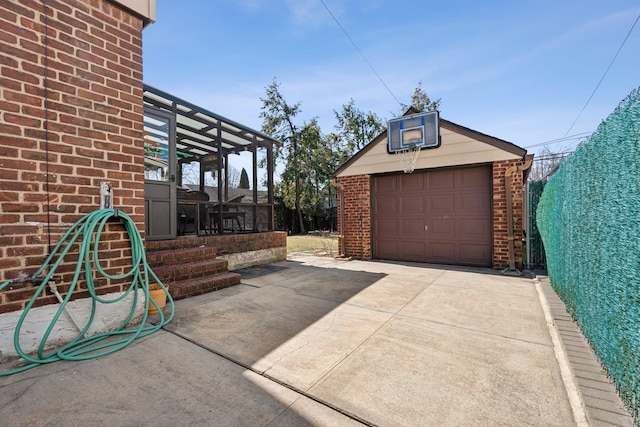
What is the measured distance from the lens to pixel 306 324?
2.83 metres

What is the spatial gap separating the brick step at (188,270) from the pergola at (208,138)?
177 centimetres

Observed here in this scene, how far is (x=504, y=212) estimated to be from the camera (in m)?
5.70

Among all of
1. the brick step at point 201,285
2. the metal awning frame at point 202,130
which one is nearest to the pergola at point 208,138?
the metal awning frame at point 202,130

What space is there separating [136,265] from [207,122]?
4366 mm

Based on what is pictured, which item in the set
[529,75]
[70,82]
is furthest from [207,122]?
[529,75]

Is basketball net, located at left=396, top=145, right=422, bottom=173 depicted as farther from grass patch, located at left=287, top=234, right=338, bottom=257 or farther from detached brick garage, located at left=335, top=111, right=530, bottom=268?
grass patch, located at left=287, top=234, right=338, bottom=257

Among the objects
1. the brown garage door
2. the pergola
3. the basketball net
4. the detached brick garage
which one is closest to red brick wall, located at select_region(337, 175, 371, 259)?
the detached brick garage

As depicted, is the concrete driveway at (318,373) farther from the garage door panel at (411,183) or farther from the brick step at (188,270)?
the garage door panel at (411,183)

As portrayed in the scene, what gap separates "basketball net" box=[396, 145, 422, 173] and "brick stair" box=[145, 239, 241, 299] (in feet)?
15.2

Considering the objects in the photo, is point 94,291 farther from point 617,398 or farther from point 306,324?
point 617,398

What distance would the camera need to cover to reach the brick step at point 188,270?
153 inches

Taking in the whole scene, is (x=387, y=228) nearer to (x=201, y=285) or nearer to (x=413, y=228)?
(x=413, y=228)

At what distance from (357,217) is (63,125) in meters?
6.12

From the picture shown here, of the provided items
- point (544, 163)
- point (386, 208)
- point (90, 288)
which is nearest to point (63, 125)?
point (90, 288)
